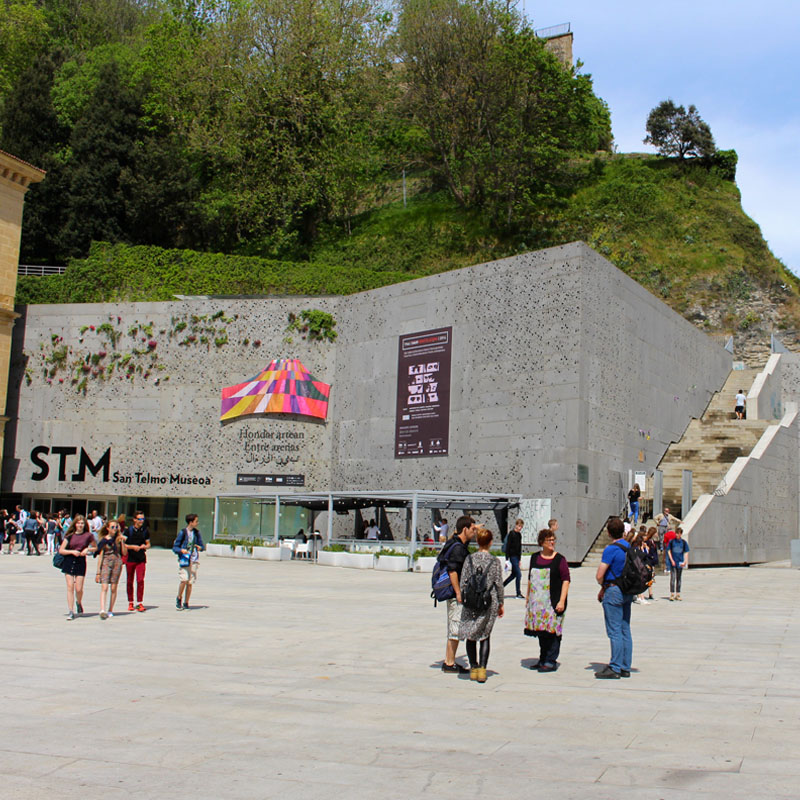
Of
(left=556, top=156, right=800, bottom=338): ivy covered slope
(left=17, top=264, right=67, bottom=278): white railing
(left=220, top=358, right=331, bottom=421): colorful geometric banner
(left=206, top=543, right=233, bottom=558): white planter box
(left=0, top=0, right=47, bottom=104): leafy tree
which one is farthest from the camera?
(left=0, top=0, right=47, bottom=104): leafy tree

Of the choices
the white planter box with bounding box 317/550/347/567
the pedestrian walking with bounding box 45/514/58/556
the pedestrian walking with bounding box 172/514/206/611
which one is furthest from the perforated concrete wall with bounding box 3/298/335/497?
the pedestrian walking with bounding box 172/514/206/611

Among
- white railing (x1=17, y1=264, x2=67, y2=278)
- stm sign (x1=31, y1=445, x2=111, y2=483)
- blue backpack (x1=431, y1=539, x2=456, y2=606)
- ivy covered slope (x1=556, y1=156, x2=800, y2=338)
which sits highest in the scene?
ivy covered slope (x1=556, y1=156, x2=800, y2=338)

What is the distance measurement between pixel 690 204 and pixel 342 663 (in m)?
49.5

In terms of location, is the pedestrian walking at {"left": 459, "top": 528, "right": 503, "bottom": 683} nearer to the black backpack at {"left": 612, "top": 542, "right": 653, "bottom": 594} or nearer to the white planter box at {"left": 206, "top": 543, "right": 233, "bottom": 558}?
the black backpack at {"left": 612, "top": 542, "right": 653, "bottom": 594}

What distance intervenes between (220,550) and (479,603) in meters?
24.1

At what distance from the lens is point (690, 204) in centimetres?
5375

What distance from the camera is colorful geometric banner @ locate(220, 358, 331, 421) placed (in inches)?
1437

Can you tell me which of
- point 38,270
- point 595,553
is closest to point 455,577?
point 595,553

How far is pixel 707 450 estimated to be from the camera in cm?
3472

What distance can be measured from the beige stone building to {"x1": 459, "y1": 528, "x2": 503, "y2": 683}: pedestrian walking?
111ft

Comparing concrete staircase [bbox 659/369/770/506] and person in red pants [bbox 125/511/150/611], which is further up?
concrete staircase [bbox 659/369/770/506]

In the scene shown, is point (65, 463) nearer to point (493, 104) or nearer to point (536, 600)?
point (493, 104)

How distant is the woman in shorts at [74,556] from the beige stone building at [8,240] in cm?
2697

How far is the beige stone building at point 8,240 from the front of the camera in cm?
3828
